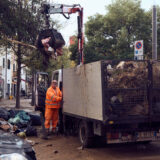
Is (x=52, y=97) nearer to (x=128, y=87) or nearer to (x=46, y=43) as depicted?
(x=46, y=43)

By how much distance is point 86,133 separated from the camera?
281 inches

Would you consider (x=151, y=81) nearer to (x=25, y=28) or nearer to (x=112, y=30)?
(x=25, y=28)

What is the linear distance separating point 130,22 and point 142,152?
20.2 meters

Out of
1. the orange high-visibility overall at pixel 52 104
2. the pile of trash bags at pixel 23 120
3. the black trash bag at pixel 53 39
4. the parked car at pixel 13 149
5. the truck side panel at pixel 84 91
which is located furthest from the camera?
the pile of trash bags at pixel 23 120

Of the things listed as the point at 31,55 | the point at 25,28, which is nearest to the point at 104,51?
the point at 31,55

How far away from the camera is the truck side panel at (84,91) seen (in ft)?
20.3

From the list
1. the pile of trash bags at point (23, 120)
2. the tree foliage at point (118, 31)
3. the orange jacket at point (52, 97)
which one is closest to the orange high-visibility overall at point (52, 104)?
the orange jacket at point (52, 97)

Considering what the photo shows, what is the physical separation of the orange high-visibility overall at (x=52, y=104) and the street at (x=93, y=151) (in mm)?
809

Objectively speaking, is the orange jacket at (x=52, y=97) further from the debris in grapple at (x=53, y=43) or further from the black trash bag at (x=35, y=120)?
the black trash bag at (x=35, y=120)

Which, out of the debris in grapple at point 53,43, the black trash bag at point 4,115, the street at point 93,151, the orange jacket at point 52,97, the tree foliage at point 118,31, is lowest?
the street at point 93,151

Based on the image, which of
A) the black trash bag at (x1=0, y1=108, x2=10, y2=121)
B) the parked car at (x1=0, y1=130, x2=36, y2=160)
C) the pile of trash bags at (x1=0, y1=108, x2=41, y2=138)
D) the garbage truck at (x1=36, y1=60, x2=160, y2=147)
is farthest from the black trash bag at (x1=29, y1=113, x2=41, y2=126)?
Answer: the parked car at (x1=0, y1=130, x2=36, y2=160)

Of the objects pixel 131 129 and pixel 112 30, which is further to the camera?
pixel 112 30

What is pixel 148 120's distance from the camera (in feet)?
20.7

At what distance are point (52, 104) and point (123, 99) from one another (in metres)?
3.41
